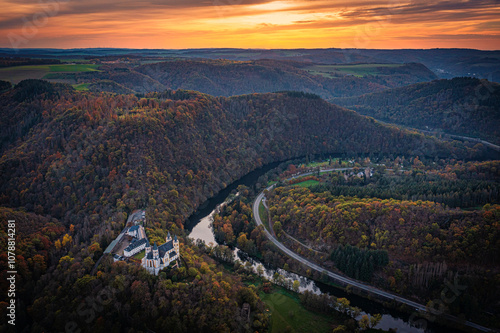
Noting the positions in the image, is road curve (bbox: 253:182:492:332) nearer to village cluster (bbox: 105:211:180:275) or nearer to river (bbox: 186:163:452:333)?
river (bbox: 186:163:452:333)

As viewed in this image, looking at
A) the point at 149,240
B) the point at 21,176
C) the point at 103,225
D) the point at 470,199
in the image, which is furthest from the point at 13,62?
the point at 470,199

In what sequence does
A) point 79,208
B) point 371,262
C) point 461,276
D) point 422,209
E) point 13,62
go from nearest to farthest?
1. point 461,276
2. point 371,262
3. point 422,209
4. point 79,208
5. point 13,62

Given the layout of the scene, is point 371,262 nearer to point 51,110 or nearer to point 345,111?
point 51,110

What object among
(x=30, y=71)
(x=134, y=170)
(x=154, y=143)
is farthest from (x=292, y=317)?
(x=30, y=71)

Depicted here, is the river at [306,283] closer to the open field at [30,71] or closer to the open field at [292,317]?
the open field at [292,317]

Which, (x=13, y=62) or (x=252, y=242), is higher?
(x=13, y=62)

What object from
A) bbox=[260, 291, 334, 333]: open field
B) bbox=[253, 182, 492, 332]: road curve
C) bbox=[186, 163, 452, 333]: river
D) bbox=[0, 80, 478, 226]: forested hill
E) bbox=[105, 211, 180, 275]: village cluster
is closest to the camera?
bbox=[105, 211, 180, 275]: village cluster

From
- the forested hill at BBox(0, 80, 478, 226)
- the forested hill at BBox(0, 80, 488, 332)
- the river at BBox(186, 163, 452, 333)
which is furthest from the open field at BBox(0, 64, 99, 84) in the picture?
the river at BBox(186, 163, 452, 333)
